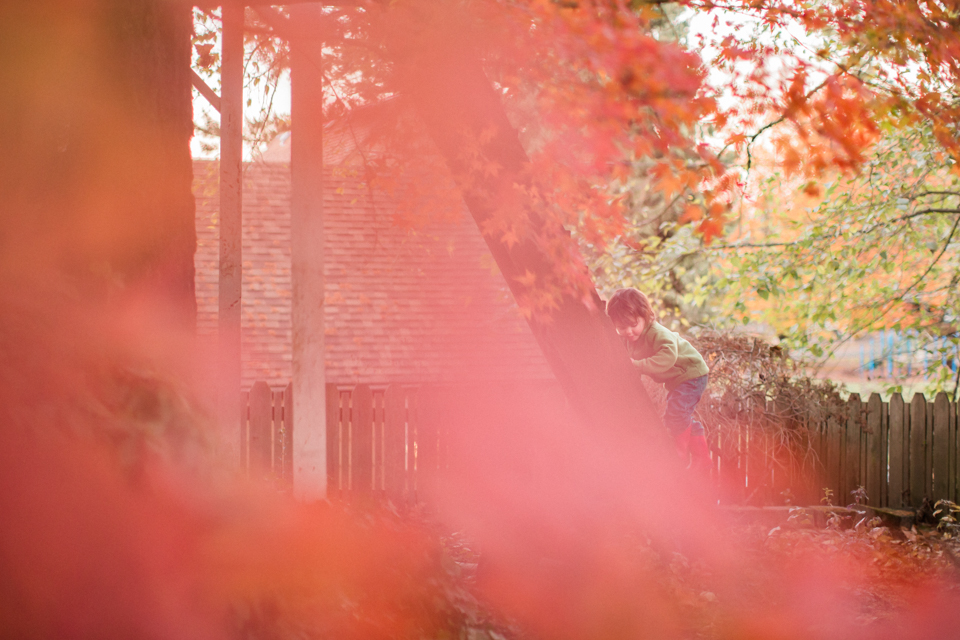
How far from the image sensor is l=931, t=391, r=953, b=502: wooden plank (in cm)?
779

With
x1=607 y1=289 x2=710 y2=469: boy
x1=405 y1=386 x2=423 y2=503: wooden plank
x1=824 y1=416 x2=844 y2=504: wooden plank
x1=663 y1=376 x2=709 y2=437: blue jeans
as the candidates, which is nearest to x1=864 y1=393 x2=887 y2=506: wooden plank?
x1=824 y1=416 x2=844 y2=504: wooden plank

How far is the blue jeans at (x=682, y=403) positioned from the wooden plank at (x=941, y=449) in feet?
11.4

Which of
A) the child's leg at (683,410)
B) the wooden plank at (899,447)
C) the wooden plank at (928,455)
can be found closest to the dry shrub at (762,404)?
the wooden plank at (899,447)

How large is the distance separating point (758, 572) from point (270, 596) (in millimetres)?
4041

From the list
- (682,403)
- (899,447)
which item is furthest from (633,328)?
(899,447)

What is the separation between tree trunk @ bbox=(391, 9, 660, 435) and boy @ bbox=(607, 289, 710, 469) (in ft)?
1.98

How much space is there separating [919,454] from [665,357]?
410 centimetres

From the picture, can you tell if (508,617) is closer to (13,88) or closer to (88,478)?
(88,478)

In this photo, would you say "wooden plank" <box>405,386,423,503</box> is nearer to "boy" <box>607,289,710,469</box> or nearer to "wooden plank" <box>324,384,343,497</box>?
"wooden plank" <box>324,384,343,497</box>

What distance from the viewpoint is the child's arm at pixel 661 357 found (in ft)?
18.0

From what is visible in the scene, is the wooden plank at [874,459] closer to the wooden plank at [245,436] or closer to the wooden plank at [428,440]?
the wooden plank at [428,440]

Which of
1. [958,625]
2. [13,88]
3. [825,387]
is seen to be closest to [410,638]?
[13,88]

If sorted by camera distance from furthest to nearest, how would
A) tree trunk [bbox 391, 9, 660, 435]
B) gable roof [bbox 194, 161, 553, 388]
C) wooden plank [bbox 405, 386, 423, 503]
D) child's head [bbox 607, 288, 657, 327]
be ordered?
gable roof [bbox 194, 161, 553, 388] → wooden plank [bbox 405, 386, 423, 503] → child's head [bbox 607, 288, 657, 327] → tree trunk [bbox 391, 9, 660, 435]

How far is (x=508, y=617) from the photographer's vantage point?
4562 millimetres
